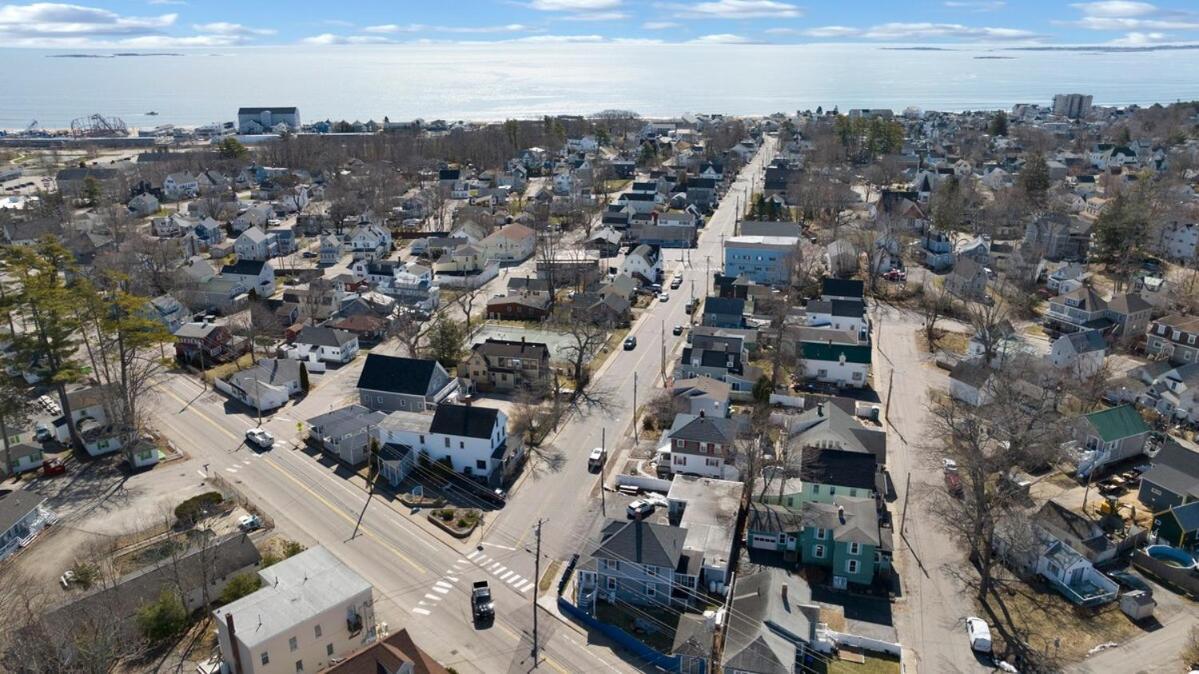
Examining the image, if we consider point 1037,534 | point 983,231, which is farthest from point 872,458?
point 983,231

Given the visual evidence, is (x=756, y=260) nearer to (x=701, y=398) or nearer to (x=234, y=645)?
(x=701, y=398)

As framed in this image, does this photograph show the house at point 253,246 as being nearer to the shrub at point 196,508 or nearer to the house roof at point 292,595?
the shrub at point 196,508

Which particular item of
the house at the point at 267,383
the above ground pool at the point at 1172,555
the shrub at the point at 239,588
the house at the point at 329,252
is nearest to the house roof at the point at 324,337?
the house at the point at 267,383

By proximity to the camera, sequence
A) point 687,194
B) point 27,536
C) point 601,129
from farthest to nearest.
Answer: point 601,129, point 687,194, point 27,536

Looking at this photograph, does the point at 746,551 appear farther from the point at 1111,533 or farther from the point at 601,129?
the point at 601,129

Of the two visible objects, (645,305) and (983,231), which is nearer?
(645,305)

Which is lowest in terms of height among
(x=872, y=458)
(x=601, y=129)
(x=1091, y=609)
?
(x=1091, y=609)
